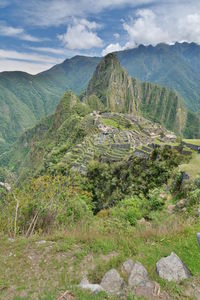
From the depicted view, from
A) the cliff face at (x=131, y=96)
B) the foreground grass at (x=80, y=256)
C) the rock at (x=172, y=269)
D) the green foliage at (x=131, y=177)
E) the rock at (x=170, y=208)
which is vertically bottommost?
the green foliage at (x=131, y=177)

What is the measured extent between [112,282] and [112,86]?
426 ft

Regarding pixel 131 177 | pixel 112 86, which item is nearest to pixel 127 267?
pixel 131 177

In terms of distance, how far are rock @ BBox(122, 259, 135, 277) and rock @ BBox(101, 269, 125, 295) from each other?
8.2 inches

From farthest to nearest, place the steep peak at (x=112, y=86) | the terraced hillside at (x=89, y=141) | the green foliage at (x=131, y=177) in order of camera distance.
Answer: the steep peak at (x=112, y=86), the terraced hillside at (x=89, y=141), the green foliage at (x=131, y=177)

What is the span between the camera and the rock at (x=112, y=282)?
3.80 metres

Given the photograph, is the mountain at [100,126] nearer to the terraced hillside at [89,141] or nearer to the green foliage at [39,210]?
the terraced hillside at [89,141]

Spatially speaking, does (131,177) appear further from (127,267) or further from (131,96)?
(131,96)

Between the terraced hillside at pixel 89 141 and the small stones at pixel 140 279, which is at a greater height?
the small stones at pixel 140 279

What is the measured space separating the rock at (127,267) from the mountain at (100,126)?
6809 mm

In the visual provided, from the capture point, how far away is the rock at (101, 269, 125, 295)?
380 centimetres

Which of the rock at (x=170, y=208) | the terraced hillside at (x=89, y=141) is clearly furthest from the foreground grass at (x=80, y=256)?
the terraced hillside at (x=89, y=141)

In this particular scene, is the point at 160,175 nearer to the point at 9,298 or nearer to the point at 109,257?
the point at 109,257

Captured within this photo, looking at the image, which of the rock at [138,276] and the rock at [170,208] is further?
the rock at [170,208]

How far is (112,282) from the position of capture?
3951 millimetres
